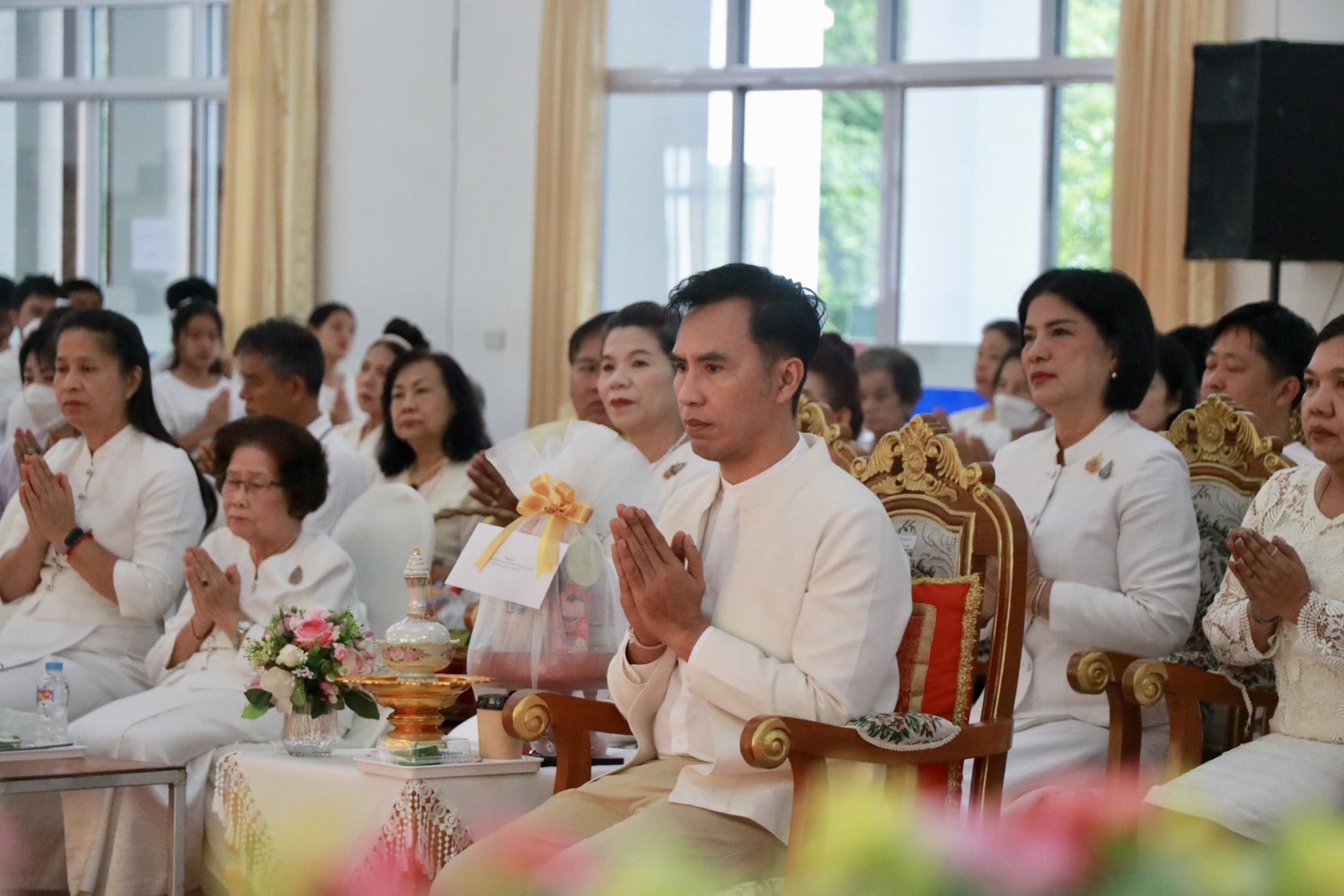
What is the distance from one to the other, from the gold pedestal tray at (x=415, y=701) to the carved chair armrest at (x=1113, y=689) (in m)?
1.06

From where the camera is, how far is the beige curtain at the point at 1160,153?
7734 mm

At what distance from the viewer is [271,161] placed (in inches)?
366

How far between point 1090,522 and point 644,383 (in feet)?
3.11

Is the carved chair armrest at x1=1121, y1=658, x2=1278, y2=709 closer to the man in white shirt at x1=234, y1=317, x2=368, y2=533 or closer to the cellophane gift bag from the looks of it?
the cellophane gift bag

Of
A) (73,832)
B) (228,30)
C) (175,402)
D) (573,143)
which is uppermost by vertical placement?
(228,30)

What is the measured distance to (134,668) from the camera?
418cm

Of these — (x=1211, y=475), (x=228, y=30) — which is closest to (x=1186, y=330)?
(x=1211, y=475)

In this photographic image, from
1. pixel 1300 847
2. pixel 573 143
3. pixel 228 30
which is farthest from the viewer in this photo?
pixel 228 30

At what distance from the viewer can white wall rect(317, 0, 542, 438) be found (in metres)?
9.00

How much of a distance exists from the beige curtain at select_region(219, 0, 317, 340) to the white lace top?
7.00 metres

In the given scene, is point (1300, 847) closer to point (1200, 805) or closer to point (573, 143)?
point (1200, 805)

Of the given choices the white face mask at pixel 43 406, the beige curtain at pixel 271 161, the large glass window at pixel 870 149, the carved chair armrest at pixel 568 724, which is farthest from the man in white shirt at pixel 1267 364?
the beige curtain at pixel 271 161

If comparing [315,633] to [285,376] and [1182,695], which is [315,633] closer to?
[1182,695]

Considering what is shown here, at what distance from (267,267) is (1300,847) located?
359 inches
